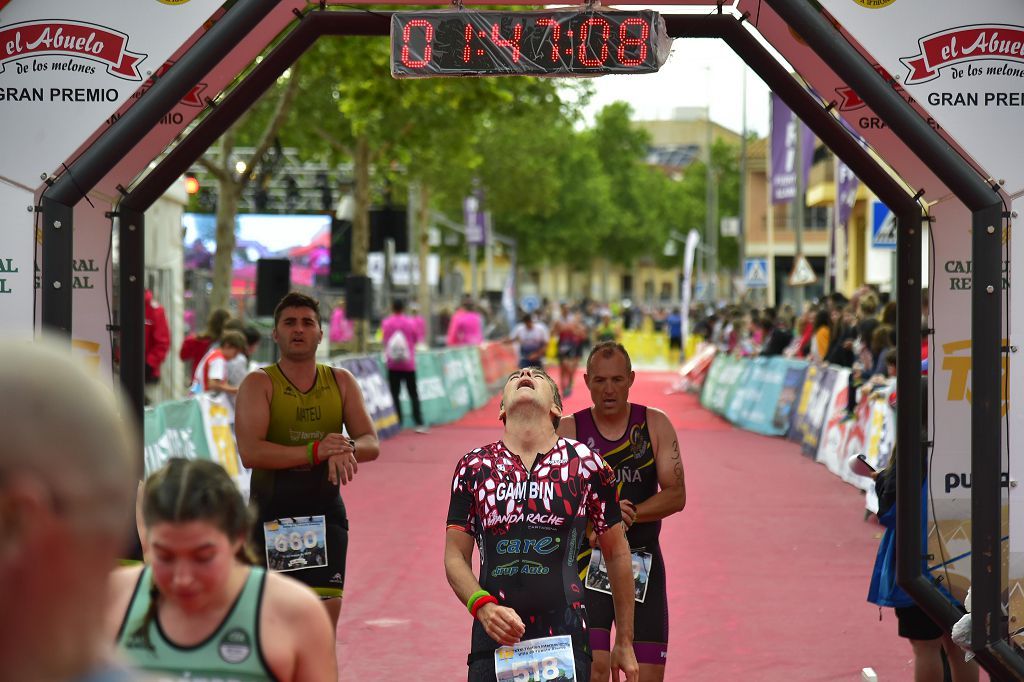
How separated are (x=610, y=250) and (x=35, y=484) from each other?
318 feet

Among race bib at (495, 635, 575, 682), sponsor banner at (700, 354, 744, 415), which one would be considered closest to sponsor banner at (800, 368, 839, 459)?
sponsor banner at (700, 354, 744, 415)

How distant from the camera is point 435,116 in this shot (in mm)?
29844

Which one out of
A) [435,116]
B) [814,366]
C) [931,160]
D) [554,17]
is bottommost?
[814,366]

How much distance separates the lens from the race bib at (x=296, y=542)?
20.3 ft

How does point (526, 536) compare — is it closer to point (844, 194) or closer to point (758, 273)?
point (844, 194)

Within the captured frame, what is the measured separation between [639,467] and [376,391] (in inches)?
585

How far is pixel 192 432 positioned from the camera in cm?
1175

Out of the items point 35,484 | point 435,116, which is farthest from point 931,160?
point 435,116

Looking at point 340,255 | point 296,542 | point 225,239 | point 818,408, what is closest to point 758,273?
point 340,255

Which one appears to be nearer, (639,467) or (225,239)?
(639,467)

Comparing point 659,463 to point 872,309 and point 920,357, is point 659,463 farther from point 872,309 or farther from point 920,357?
point 872,309

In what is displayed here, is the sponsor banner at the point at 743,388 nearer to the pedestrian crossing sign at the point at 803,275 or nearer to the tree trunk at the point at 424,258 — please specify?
the pedestrian crossing sign at the point at 803,275

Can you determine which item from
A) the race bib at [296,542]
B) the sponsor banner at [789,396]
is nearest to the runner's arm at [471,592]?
the race bib at [296,542]

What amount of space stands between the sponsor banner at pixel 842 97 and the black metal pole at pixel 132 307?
133 inches
